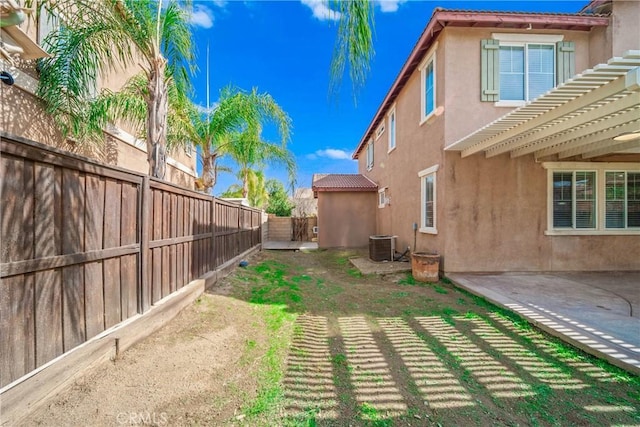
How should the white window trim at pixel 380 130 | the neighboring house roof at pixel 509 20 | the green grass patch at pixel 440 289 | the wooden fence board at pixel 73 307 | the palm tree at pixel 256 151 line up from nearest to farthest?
the wooden fence board at pixel 73 307 → the green grass patch at pixel 440 289 → the neighboring house roof at pixel 509 20 → the palm tree at pixel 256 151 → the white window trim at pixel 380 130

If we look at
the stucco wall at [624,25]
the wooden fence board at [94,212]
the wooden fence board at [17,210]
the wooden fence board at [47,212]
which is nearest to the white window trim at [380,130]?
the stucco wall at [624,25]

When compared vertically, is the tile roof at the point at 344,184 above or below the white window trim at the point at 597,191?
above

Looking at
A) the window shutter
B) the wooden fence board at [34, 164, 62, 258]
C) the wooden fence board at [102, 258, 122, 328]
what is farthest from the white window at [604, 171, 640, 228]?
the wooden fence board at [34, 164, 62, 258]

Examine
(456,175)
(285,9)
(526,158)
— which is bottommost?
(456,175)

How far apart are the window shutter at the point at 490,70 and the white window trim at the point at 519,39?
14 cm

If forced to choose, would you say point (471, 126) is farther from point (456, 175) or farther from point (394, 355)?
point (394, 355)

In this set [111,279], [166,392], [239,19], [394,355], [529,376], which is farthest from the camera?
[239,19]

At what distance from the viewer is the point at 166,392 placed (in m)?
2.46

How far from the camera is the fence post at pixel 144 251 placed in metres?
3.50

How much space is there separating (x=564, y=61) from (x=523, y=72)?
38.1 inches

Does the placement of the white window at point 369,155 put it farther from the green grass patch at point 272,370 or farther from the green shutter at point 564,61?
the green grass patch at point 272,370

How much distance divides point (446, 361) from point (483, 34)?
713cm

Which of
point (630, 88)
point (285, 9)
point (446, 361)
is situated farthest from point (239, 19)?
point (446, 361)

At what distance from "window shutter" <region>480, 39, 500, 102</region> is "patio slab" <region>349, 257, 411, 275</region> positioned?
448 cm
